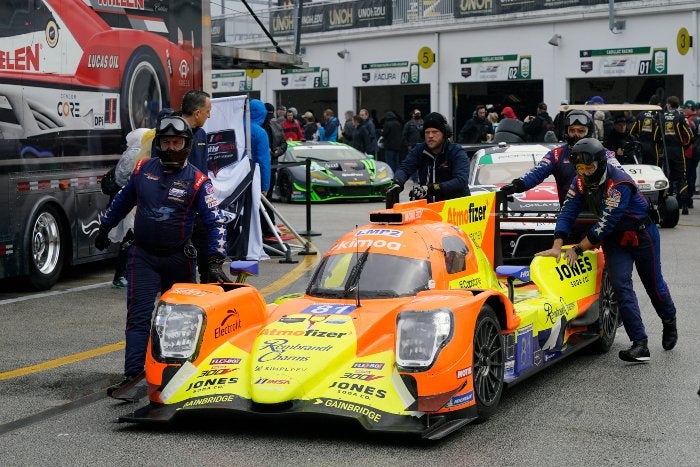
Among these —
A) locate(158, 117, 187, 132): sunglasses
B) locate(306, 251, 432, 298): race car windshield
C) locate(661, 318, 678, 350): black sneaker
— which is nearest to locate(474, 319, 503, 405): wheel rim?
locate(306, 251, 432, 298): race car windshield

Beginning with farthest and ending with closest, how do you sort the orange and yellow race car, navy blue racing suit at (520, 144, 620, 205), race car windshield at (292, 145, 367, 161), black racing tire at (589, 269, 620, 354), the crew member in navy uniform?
1. race car windshield at (292, 145, 367, 161)
2. the crew member in navy uniform
3. navy blue racing suit at (520, 144, 620, 205)
4. black racing tire at (589, 269, 620, 354)
5. the orange and yellow race car

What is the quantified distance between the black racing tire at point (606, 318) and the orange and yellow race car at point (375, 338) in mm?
614

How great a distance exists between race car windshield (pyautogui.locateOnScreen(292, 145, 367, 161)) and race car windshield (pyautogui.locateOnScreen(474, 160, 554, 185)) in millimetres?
10081

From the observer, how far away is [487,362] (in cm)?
741

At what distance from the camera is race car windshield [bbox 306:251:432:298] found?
7.86 m

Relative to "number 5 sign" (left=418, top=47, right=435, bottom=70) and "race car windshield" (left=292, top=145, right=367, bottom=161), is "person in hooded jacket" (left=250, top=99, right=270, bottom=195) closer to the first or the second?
"race car windshield" (left=292, top=145, right=367, bottom=161)

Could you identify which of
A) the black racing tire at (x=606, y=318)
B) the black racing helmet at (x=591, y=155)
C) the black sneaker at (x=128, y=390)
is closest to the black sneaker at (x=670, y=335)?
the black racing tire at (x=606, y=318)

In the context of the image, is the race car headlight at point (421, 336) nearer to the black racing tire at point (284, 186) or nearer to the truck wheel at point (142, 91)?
the truck wheel at point (142, 91)

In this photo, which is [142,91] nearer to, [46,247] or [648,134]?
[46,247]

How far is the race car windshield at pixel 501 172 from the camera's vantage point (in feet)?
52.0

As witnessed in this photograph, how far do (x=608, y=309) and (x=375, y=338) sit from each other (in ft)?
10.2

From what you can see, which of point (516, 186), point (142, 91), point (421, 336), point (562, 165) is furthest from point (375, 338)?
point (142, 91)

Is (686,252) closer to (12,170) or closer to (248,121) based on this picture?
(248,121)

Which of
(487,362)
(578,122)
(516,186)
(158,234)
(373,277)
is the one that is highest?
(578,122)
